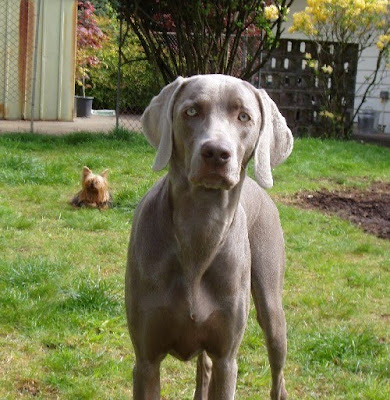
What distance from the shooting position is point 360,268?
636 cm

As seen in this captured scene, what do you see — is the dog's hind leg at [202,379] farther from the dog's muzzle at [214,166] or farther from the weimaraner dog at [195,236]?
the dog's muzzle at [214,166]

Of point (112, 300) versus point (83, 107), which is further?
point (83, 107)

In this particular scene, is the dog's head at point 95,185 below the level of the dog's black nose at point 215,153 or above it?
below

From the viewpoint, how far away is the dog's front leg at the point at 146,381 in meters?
3.14

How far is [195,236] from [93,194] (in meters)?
4.60

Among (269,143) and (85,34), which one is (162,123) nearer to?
(269,143)

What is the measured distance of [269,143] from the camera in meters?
3.08

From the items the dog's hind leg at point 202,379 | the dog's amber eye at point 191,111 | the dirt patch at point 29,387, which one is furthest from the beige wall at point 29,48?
the dog's amber eye at point 191,111

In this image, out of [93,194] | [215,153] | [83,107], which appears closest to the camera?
[215,153]

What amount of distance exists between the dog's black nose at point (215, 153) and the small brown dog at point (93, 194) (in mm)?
4828

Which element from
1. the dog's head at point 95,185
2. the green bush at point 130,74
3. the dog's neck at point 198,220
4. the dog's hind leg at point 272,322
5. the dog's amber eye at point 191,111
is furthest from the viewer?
the green bush at point 130,74

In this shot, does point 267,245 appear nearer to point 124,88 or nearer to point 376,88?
point 124,88

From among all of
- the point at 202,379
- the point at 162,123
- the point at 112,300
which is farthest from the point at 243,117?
the point at 112,300

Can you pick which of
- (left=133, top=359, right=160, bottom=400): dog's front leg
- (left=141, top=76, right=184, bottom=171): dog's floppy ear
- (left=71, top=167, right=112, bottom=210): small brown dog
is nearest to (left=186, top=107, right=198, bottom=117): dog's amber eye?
(left=141, top=76, right=184, bottom=171): dog's floppy ear
